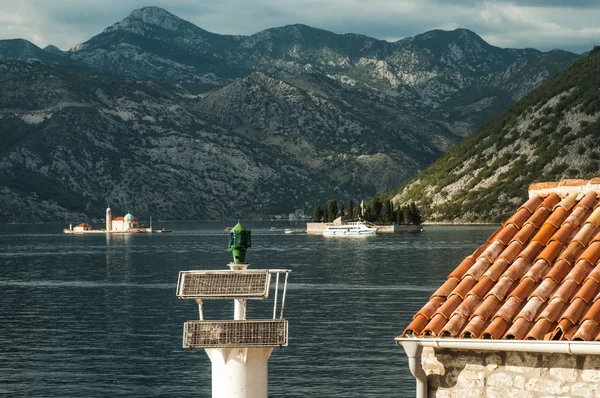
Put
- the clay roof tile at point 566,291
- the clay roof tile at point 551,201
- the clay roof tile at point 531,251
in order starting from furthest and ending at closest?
the clay roof tile at point 551,201, the clay roof tile at point 531,251, the clay roof tile at point 566,291

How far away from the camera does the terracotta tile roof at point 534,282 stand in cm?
1362

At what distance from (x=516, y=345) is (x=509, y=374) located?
0.68m

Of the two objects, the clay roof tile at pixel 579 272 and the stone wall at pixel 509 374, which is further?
the clay roof tile at pixel 579 272

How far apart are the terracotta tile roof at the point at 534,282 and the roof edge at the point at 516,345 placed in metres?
0.10

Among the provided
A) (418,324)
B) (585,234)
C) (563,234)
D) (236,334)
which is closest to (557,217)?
(563,234)

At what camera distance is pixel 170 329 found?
78.2m

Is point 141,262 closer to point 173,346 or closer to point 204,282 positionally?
point 173,346

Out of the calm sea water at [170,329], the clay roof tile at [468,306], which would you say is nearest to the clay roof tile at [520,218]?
the clay roof tile at [468,306]

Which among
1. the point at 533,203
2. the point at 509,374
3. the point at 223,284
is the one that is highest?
the point at 533,203

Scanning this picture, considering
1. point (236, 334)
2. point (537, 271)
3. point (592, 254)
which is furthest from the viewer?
point (236, 334)

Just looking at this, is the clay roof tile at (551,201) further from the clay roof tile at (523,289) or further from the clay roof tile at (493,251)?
the clay roof tile at (523,289)

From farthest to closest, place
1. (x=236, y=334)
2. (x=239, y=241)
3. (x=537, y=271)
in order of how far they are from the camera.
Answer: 1. (x=239, y=241)
2. (x=236, y=334)
3. (x=537, y=271)

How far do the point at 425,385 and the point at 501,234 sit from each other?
2.53 m

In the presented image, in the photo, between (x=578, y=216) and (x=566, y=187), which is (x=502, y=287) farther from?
(x=566, y=187)
